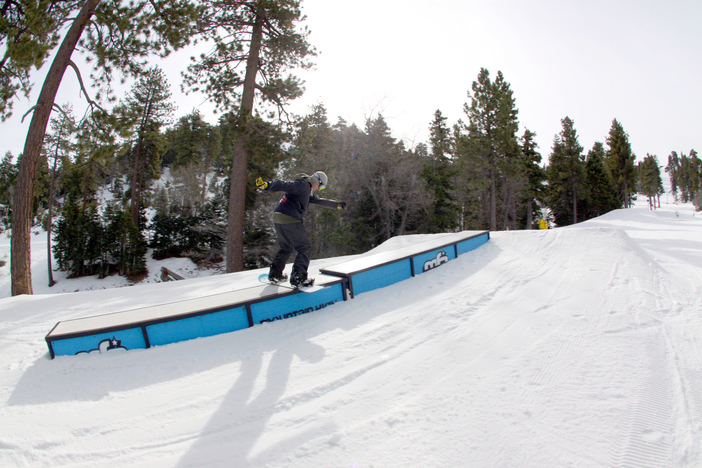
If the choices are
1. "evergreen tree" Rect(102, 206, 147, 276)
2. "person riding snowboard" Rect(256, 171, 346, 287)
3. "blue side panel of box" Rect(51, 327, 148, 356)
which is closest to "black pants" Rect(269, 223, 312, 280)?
"person riding snowboard" Rect(256, 171, 346, 287)

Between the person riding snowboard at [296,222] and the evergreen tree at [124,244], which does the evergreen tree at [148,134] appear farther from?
the person riding snowboard at [296,222]

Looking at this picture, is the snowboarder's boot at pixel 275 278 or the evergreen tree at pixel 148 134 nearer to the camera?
the snowboarder's boot at pixel 275 278

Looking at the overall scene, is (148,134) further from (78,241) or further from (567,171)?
(567,171)

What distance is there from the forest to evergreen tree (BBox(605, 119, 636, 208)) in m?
0.17

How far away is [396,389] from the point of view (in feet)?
8.73

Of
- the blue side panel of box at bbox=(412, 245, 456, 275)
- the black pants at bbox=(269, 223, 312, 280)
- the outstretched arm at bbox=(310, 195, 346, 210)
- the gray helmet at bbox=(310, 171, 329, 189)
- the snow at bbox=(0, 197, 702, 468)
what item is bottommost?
the snow at bbox=(0, 197, 702, 468)

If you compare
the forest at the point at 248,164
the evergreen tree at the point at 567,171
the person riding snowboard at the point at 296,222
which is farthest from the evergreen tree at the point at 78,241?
the evergreen tree at the point at 567,171

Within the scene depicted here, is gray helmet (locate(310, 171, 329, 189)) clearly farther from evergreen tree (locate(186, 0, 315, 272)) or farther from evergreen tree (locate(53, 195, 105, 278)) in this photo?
evergreen tree (locate(53, 195, 105, 278))

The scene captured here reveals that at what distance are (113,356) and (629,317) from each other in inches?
218

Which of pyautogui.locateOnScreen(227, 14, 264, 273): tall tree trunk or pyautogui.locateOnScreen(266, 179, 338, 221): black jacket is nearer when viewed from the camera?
pyautogui.locateOnScreen(266, 179, 338, 221): black jacket

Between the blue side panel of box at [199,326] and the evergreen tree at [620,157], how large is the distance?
2146 inches

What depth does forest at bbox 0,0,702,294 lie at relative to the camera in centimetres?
951

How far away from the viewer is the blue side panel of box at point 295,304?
415cm

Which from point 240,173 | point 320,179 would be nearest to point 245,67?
point 240,173
